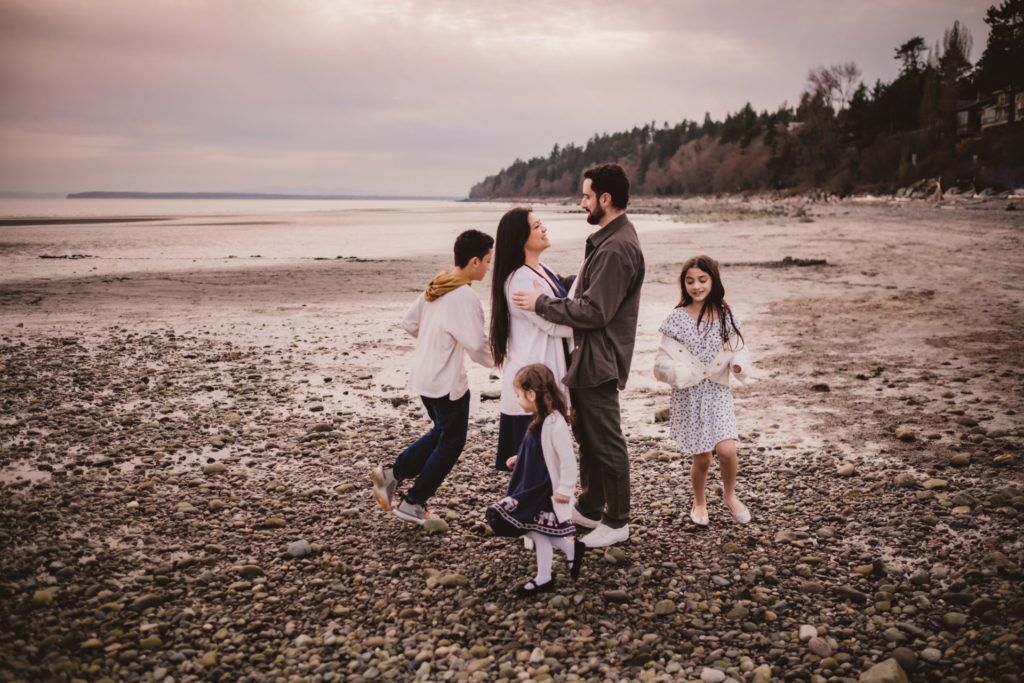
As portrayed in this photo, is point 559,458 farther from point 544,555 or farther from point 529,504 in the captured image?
point 544,555

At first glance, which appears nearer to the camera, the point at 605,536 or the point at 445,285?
the point at 605,536

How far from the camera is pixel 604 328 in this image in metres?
4.62

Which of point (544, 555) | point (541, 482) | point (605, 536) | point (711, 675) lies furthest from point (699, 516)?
point (711, 675)

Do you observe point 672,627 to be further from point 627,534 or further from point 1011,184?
point 1011,184

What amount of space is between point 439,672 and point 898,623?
2.73 m

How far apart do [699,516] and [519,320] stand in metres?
2.17

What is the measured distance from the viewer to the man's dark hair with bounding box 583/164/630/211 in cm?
463

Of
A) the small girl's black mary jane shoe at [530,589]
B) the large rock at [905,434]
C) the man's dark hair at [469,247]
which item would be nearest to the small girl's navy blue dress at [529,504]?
the small girl's black mary jane shoe at [530,589]

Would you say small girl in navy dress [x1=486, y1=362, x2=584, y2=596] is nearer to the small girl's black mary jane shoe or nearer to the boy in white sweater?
the small girl's black mary jane shoe

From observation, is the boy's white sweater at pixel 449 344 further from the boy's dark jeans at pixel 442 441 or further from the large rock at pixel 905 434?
the large rock at pixel 905 434

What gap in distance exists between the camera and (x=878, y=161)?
82938 millimetres

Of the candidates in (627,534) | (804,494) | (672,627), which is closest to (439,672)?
(672,627)

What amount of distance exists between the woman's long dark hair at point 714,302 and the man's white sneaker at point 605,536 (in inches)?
65.7

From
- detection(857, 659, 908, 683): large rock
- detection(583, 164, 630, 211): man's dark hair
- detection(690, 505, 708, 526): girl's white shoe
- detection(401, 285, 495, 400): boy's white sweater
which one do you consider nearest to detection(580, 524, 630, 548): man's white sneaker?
detection(690, 505, 708, 526): girl's white shoe
